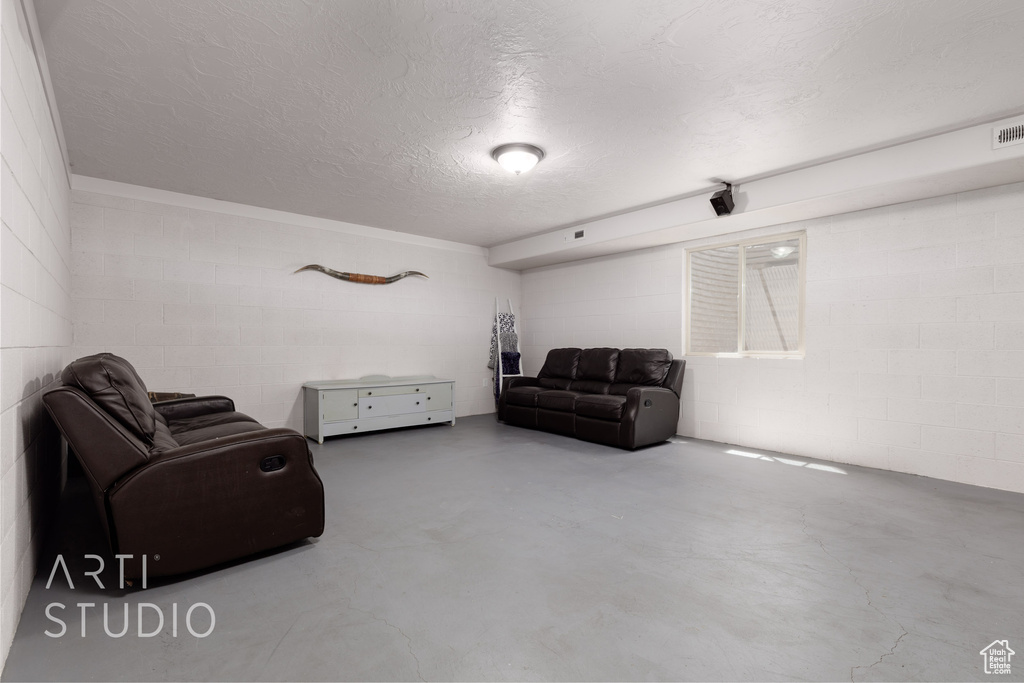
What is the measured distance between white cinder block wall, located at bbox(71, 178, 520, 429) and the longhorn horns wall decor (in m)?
0.07

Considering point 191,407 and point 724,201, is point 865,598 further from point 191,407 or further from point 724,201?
point 191,407

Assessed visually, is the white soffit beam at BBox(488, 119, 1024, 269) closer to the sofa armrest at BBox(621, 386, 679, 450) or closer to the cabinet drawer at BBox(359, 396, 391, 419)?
the sofa armrest at BBox(621, 386, 679, 450)

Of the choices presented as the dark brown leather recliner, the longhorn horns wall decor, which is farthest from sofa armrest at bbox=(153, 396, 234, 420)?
the longhorn horns wall decor

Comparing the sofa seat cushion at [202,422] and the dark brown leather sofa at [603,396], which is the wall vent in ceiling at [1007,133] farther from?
the sofa seat cushion at [202,422]

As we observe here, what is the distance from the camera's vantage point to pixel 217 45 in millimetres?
2256

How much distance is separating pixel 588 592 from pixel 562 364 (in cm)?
432

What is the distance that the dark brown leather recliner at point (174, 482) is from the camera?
1884 mm

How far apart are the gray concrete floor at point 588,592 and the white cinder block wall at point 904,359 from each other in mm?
568

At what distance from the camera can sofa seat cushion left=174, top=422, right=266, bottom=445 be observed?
2.58 metres

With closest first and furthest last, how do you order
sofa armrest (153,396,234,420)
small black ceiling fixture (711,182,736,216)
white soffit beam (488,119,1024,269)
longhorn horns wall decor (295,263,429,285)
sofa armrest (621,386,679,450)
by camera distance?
white soffit beam (488,119,1024,269), sofa armrest (153,396,234,420), small black ceiling fixture (711,182,736,216), sofa armrest (621,386,679,450), longhorn horns wall decor (295,263,429,285)

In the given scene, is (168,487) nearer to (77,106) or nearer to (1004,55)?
(77,106)

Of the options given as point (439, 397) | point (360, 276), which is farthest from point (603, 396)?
point (360, 276)

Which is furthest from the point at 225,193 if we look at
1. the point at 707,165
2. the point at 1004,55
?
the point at 1004,55

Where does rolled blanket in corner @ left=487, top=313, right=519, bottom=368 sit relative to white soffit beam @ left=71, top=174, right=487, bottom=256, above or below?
below
